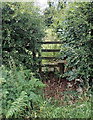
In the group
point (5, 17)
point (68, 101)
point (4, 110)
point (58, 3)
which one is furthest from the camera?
point (58, 3)

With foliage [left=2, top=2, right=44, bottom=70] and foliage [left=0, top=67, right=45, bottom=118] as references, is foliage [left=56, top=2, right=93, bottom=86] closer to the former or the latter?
foliage [left=2, top=2, right=44, bottom=70]

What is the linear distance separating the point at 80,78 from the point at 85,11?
3.87ft

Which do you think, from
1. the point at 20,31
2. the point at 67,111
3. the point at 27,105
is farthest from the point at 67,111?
the point at 20,31

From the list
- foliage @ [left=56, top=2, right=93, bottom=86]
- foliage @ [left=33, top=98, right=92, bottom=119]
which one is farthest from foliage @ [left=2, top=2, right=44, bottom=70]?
foliage @ [left=33, top=98, right=92, bottom=119]

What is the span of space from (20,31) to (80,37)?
46.0 inches

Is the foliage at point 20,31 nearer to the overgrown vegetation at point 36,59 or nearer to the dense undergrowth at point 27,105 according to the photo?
the overgrown vegetation at point 36,59

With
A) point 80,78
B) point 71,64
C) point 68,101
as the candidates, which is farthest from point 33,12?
point 68,101

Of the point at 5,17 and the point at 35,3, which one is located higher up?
the point at 35,3

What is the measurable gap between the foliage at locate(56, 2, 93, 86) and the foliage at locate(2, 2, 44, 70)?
636mm

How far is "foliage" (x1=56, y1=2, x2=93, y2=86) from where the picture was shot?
8.76ft

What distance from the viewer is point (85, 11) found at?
2.67 metres

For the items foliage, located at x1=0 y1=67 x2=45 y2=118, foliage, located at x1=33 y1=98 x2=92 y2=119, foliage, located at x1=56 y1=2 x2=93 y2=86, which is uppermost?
foliage, located at x1=56 y1=2 x2=93 y2=86

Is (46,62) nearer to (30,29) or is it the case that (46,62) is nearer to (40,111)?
(30,29)

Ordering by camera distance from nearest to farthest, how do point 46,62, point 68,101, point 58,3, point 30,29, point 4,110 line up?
1. point 4,110
2. point 68,101
3. point 30,29
4. point 58,3
5. point 46,62
